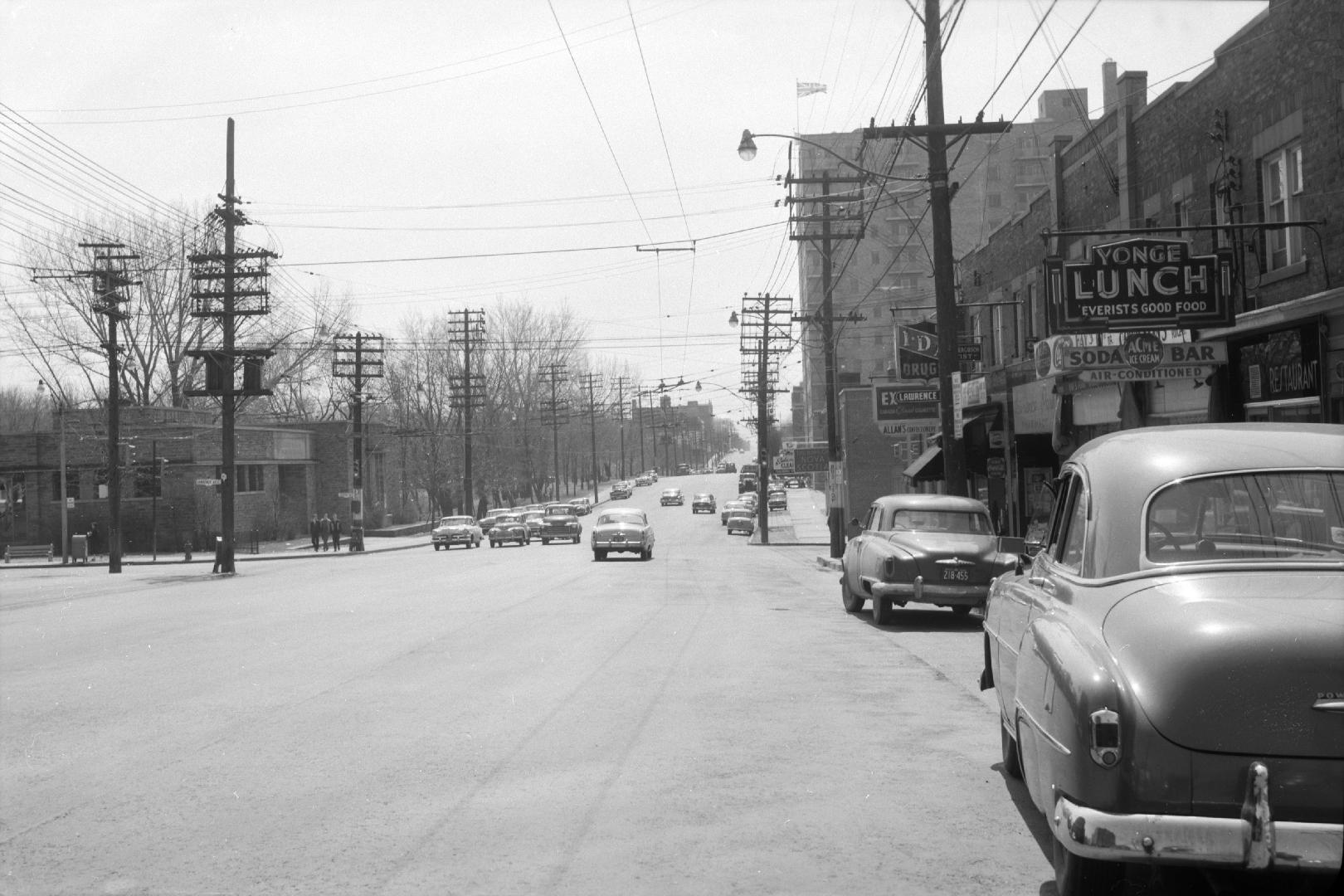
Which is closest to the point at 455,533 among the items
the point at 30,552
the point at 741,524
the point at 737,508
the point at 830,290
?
the point at 741,524

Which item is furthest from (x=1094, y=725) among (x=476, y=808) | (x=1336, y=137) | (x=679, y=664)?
(x=1336, y=137)

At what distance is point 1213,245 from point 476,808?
1624 cm

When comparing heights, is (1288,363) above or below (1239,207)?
below

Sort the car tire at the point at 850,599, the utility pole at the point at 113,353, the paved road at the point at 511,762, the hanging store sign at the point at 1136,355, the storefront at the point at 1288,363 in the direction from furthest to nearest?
the utility pole at the point at 113,353 → the car tire at the point at 850,599 → the hanging store sign at the point at 1136,355 → the storefront at the point at 1288,363 → the paved road at the point at 511,762

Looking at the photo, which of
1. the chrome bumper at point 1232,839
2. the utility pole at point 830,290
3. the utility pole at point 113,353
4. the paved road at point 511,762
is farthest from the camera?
the utility pole at point 113,353

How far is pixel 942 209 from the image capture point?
73.0 feet

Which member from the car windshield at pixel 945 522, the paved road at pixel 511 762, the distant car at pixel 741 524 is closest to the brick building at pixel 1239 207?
the car windshield at pixel 945 522

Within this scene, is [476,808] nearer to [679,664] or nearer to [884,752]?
[884,752]

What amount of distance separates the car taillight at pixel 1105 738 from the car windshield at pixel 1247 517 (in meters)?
0.98

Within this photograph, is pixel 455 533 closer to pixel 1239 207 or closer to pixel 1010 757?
pixel 1239 207

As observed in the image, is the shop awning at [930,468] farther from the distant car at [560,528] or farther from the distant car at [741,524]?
the distant car at [741,524]

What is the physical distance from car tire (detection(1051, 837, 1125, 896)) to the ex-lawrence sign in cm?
1404

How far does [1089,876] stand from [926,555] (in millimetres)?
11921

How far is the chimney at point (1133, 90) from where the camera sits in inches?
896
